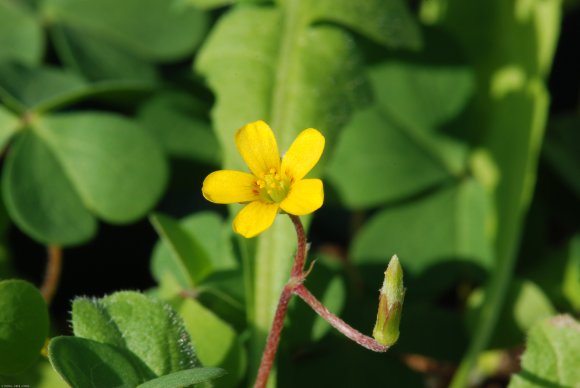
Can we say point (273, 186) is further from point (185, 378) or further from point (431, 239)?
point (431, 239)

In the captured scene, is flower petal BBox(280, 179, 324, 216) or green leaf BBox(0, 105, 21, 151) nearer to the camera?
flower petal BBox(280, 179, 324, 216)

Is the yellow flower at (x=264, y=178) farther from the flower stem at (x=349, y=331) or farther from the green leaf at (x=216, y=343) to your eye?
the green leaf at (x=216, y=343)

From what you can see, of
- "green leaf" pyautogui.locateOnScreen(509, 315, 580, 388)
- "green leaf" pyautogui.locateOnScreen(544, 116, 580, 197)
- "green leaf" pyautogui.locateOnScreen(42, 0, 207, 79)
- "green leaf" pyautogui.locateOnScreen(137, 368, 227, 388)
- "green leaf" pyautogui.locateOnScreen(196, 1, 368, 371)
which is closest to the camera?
"green leaf" pyautogui.locateOnScreen(137, 368, 227, 388)

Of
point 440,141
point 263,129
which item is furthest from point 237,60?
point 440,141

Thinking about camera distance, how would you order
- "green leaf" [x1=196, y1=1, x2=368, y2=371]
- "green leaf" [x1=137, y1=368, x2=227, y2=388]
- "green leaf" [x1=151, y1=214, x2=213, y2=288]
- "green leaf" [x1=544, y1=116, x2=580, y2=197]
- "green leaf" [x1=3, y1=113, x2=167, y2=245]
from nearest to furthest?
"green leaf" [x1=137, y1=368, x2=227, y2=388] → "green leaf" [x1=151, y1=214, x2=213, y2=288] → "green leaf" [x1=196, y1=1, x2=368, y2=371] → "green leaf" [x1=3, y1=113, x2=167, y2=245] → "green leaf" [x1=544, y1=116, x2=580, y2=197]

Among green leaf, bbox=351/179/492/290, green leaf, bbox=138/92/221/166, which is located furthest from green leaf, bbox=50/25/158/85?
green leaf, bbox=351/179/492/290

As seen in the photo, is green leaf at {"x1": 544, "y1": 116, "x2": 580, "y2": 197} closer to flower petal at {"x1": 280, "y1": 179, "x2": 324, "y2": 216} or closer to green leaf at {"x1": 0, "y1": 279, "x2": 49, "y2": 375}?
flower petal at {"x1": 280, "y1": 179, "x2": 324, "y2": 216}

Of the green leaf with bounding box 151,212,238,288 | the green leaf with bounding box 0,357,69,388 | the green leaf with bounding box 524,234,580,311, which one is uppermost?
the green leaf with bounding box 151,212,238,288

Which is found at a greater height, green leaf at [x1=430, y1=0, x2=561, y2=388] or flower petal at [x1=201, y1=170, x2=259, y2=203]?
flower petal at [x1=201, y1=170, x2=259, y2=203]
